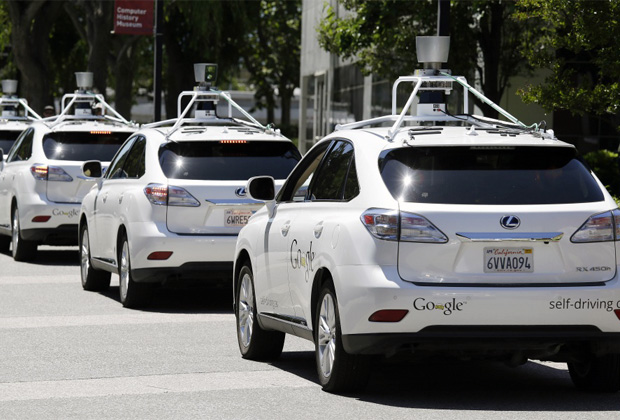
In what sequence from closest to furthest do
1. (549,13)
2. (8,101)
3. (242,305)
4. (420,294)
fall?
1. (420,294)
2. (242,305)
3. (549,13)
4. (8,101)

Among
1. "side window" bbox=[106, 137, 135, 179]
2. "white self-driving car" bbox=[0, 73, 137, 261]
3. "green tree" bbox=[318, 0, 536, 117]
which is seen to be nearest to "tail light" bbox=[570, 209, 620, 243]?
"side window" bbox=[106, 137, 135, 179]

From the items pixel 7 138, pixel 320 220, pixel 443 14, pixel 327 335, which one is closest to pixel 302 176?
pixel 320 220

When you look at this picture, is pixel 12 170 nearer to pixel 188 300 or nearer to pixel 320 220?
pixel 188 300

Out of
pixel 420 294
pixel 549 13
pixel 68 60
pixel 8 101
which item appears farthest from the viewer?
pixel 68 60

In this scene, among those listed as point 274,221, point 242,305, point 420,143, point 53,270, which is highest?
point 420,143

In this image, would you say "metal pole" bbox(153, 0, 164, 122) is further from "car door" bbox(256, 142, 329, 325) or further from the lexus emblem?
the lexus emblem

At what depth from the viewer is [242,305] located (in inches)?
408

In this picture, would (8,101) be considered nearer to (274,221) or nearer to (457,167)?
(274,221)

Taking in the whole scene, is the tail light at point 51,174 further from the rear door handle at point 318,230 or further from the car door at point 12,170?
the rear door handle at point 318,230

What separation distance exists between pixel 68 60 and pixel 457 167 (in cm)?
4668

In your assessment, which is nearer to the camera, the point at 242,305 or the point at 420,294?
the point at 420,294

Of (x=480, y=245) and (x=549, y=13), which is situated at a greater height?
(x=549, y=13)

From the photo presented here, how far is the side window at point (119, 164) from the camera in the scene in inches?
568

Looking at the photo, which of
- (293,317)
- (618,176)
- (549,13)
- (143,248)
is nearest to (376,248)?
(293,317)
